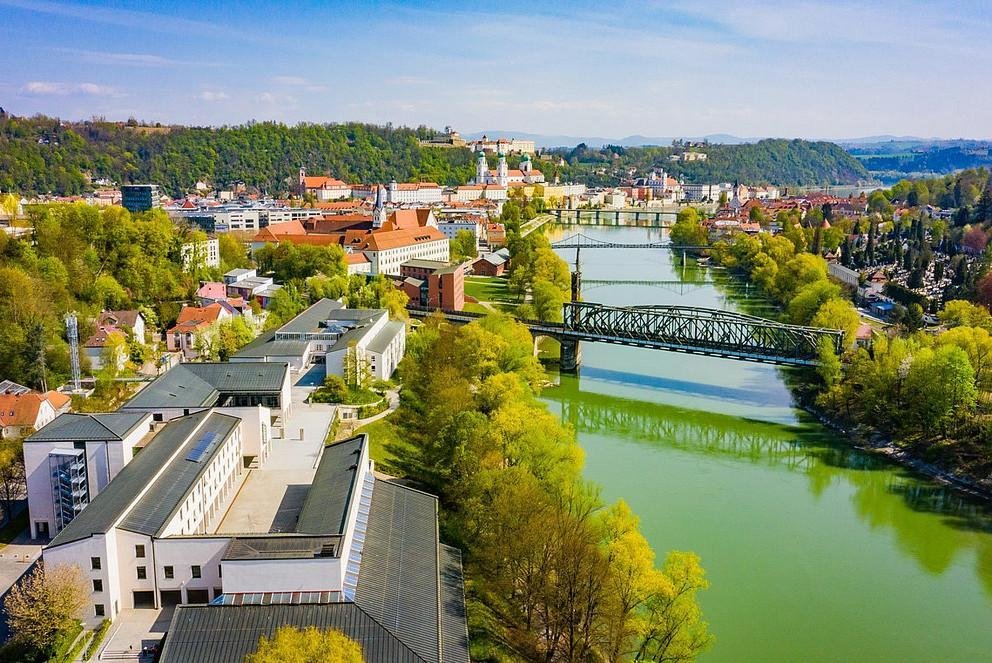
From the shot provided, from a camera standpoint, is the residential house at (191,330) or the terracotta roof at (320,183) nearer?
the residential house at (191,330)

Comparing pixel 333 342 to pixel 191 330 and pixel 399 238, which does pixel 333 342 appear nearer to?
pixel 191 330

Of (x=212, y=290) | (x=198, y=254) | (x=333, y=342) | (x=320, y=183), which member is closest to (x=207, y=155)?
(x=320, y=183)

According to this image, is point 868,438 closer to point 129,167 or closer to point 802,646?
point 802,646

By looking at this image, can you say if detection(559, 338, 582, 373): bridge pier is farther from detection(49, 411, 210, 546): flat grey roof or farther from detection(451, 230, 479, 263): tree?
detection(451, 230, 479, 263): tree

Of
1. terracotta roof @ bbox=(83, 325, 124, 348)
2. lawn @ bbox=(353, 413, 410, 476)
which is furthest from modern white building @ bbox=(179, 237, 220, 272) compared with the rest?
lawn @ bbox=(353, 413, 410, 476)

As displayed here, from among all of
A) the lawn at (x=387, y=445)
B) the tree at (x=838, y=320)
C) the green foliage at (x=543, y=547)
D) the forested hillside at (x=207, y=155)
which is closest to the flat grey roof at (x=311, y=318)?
the lawn at (x=387, y=445)

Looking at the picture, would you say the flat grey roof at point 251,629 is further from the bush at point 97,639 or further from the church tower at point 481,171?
the church tower at point 481,171
